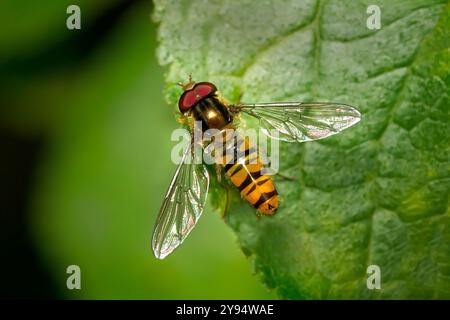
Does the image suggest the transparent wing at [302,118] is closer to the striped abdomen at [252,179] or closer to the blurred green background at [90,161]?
the striped abdomen at [252,179]

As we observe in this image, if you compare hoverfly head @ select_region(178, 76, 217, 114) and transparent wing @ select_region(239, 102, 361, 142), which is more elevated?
hoverfly head @ select_region(178, 76, 217, 114)

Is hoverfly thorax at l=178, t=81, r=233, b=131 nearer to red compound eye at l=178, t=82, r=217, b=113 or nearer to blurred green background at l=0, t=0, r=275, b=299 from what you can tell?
red compound eye at l=178, t=82, r=217, b=113

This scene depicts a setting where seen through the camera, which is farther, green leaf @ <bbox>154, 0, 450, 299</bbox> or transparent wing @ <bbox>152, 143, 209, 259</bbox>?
transparent wing @ <bbox>152, 143, 209, 259</bbox>

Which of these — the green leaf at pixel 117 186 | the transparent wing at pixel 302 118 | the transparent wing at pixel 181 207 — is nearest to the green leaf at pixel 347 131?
the transparent wing at pixel 302 118

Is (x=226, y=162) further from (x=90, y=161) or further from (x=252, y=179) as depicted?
(x=90, y=161)

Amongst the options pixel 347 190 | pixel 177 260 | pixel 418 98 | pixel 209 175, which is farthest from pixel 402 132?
pixel 177 260

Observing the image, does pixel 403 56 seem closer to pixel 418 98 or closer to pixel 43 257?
pixel 418 98

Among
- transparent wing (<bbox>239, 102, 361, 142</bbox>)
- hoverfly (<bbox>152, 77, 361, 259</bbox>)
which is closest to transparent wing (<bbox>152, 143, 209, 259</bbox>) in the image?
hoverfly (<bbox>152, 77, 361, 259</bbox>)

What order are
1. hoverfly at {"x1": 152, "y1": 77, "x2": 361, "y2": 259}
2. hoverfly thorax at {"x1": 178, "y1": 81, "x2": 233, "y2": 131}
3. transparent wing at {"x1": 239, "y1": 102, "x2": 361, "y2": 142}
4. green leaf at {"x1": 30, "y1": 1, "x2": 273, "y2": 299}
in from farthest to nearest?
green leaf at {"x1": 30, "y1": 1, "x2": 273, "y2": 299}
hoverfly thorax at {"x1": 178, "y1": 81, "x2": 233, "y2": 131}
hoverfly at {"x1": 152, "y1": 77, "x2": 361, "y2": 259}
transparent wing at {"x1": 239, "y1": 102, "x2": 361, "y2": 142}
